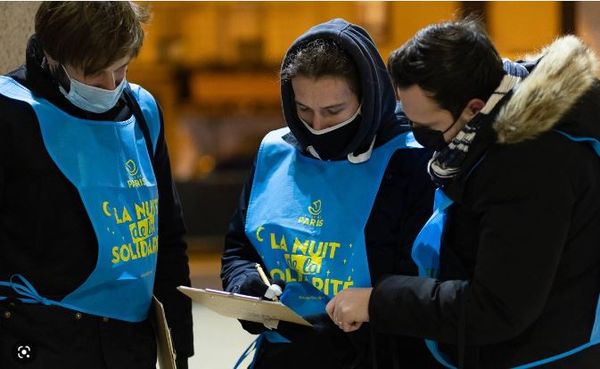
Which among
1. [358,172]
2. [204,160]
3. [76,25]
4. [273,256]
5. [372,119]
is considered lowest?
[204,160]

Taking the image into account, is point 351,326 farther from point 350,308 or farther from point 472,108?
point 472,108

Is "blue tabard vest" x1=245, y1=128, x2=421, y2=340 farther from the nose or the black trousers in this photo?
the black trousers

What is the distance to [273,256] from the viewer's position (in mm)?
2109

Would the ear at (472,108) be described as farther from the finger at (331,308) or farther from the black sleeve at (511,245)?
the finger at (331,308)

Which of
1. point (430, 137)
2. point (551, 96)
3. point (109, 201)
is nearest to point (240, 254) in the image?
point (109, 201)

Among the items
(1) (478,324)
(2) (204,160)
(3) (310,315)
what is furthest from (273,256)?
(2) (204,160)

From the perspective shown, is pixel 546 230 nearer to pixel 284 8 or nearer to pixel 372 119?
pixel 372 119

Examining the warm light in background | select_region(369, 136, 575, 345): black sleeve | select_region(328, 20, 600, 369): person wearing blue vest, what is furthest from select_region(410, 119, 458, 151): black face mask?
the warm light in background

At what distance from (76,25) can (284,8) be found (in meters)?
8.28

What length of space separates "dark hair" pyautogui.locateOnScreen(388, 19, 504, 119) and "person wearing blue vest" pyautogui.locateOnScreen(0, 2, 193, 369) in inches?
24.3

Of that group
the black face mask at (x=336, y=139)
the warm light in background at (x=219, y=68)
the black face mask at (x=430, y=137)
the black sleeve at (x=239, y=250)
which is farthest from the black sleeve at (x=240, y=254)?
the warm light in background at (x=219, y=68)

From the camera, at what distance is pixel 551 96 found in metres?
1.65

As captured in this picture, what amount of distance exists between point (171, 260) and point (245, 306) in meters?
0.41

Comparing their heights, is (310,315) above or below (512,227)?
below
